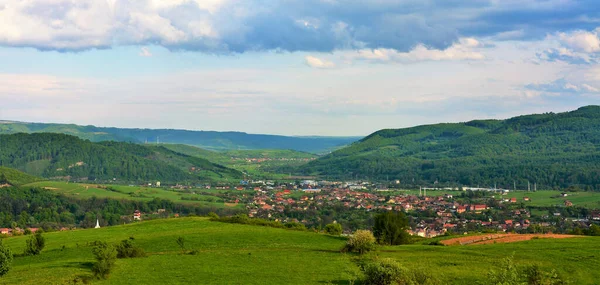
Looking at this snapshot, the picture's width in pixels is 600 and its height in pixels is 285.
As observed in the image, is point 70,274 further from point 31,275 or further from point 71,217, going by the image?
point 71,217

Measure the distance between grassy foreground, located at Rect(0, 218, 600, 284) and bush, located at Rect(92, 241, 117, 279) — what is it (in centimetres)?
78

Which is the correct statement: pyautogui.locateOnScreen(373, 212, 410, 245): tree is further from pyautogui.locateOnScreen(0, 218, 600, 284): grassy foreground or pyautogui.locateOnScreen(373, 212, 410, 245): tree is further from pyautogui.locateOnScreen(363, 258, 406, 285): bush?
pyautogui.locateOnScreen(363, 258, 406, 285): bush

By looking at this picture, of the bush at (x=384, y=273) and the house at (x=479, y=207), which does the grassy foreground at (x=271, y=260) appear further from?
the house at (x=479, y=207)

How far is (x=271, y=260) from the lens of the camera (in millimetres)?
60219

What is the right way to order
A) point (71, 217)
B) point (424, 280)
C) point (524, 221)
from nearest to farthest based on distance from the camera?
point (424, 280) → point (524, 221) → point (71, 217)

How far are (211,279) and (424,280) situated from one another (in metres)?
16.9

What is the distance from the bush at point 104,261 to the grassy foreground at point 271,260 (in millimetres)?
779

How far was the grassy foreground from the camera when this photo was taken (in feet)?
170

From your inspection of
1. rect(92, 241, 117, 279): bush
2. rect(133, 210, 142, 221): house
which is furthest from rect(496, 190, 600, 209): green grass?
rect(92, 241, 117, 279): bush

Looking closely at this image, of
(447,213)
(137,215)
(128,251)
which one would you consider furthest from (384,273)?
(137,215)

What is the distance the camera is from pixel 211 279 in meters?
52.2

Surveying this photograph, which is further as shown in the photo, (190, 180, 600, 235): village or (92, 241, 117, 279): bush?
(190, 180, 600, 235): village

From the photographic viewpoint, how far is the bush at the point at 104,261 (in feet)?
179

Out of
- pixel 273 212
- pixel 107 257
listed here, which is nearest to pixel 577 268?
pixel 107 257
